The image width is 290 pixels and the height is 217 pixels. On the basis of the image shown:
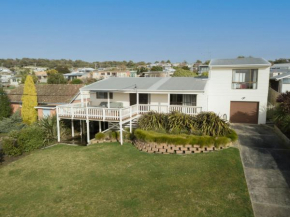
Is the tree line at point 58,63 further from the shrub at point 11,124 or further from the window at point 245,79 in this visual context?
the window at point 245,79

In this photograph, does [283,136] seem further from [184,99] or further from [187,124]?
[184,99]

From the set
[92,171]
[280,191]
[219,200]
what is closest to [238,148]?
[280,191]

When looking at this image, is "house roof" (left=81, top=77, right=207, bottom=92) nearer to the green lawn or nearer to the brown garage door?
the brown garage door

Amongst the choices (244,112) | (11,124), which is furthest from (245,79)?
(11,124)

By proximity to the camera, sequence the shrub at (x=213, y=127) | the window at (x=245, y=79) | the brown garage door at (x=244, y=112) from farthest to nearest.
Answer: the brown garage door at (x=244, y=112)
the window at (x=245, y=79)
the shrub at (x=213, y=127)

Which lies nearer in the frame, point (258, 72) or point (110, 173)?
point (110, 173)

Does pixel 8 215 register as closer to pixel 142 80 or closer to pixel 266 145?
pixel 266 145

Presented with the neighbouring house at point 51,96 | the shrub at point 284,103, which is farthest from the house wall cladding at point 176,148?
the neighbouring house at point 51,96
